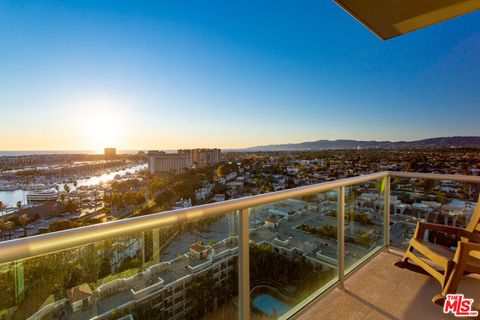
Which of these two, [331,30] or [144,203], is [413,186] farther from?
[144,203]

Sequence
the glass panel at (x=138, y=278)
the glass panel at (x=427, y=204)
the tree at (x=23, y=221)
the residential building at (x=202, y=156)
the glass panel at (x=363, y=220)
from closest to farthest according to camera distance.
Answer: the glass panel at (x=138, y=278), the glass panel at (x=363, y=220), the glass panel at (x=427, y=204), the tree at (x=23, y=221), the residential building at (x=202, y=156)

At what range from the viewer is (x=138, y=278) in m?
1.36

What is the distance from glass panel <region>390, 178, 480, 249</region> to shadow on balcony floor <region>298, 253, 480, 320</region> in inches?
25.2

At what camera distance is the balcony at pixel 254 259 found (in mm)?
1097

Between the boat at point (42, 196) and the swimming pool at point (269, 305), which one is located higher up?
the swimming pool at point (269, 305)

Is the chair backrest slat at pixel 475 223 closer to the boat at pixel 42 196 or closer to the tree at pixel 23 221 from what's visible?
the tree at pixel 23 221

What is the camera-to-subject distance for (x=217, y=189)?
12.3 metres

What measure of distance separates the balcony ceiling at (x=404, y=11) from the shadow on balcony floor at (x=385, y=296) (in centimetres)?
308

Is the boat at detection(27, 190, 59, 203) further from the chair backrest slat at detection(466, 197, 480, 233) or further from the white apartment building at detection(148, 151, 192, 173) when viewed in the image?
the chair backrest slat at detection(466, 197, 480, 233)

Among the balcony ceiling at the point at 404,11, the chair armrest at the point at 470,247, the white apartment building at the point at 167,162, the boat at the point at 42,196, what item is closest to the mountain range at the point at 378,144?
the white apartment building at the point at 167,162

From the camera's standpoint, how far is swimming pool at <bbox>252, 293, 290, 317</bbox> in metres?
1.99

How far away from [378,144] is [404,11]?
12.4 meters

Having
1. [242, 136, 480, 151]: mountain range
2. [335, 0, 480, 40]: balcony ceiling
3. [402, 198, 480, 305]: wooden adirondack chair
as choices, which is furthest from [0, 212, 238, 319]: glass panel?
[242, 136, 480, 151]: mountain range

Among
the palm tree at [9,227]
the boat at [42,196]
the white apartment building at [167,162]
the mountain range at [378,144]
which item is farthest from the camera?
the white apartment building at [167,162]
